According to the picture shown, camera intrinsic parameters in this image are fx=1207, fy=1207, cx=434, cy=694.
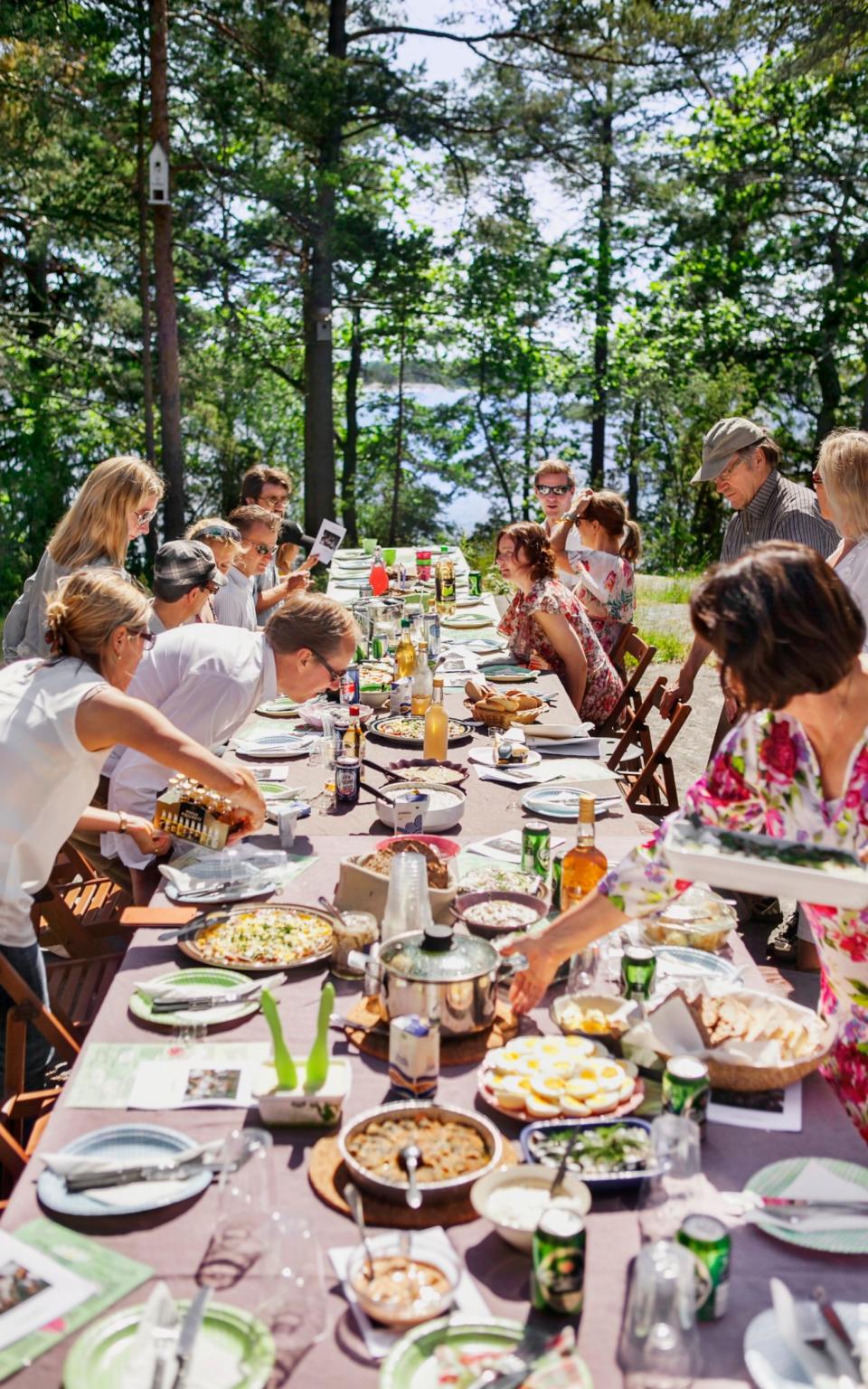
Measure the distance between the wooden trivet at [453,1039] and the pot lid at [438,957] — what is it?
0.14 m

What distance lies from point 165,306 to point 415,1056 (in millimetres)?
10935

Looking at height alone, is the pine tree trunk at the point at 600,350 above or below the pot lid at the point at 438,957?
above

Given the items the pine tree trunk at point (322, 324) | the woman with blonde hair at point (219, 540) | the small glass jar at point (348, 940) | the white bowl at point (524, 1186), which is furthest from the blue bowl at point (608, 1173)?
the pine tree trunk at point (322, 324)

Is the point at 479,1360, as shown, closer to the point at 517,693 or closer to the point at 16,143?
the point at 517,693

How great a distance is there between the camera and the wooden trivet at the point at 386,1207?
165cm

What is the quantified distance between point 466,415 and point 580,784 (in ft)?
48.5

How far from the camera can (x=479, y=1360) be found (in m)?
1.37

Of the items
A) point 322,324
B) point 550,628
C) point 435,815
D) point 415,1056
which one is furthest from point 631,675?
point 322,324

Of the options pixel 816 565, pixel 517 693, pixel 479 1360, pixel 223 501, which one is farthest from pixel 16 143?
pixel 479 1360

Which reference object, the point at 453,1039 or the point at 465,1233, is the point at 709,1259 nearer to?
the point at 465,1233

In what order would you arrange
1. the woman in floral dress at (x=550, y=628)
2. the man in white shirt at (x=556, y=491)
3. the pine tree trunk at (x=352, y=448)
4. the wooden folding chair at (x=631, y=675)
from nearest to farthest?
the woman in floral dress at (x=550, y=628) → the wooden folding chair at (x=631, y=675) → the man in white shirt at (x=556, y=491) → the pine tree trunk at (x=352, y=448)

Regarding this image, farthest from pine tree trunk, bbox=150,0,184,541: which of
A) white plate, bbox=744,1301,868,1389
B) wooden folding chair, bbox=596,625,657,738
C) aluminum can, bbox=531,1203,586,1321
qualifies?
white plate, bbox=744,1301,868,1389

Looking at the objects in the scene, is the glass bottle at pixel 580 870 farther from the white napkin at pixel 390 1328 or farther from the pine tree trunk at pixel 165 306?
the pine tree trunk at pixel 165 306

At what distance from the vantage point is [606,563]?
5934 mm
